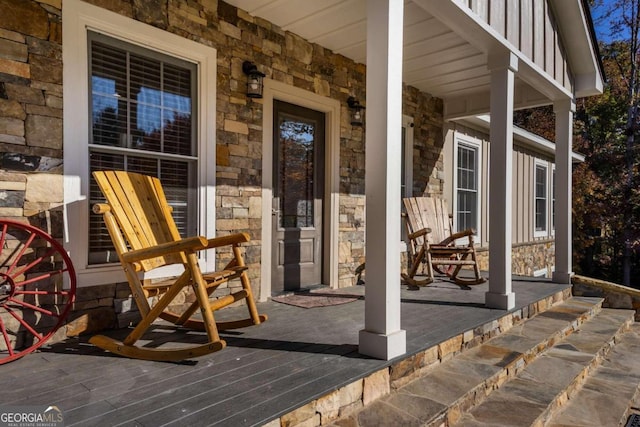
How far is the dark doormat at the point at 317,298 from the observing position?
353 cm

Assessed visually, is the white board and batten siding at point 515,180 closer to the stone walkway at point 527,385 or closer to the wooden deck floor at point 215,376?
the stone walkway at point 527,385

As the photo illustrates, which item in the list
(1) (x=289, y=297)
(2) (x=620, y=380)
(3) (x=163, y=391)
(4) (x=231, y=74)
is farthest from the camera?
(1) (x=289, y=297)

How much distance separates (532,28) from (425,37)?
1049mm

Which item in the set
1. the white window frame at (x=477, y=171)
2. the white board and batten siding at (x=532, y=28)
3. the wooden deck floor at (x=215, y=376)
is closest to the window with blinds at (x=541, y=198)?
the white window frame at (x=477, y=171)

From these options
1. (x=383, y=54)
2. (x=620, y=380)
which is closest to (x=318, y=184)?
(x=383, y=54)

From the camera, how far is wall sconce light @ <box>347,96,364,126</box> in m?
4.35

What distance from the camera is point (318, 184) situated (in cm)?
419

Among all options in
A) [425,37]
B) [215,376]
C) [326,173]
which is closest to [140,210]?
[215,376]

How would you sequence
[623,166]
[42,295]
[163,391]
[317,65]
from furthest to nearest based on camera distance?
[623,166] → [317,65] → [42,295] → [163,391]

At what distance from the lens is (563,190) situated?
15.7 ft

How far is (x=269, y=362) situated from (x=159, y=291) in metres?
0.83

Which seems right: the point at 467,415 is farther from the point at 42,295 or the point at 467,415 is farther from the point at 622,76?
the point at 622,76

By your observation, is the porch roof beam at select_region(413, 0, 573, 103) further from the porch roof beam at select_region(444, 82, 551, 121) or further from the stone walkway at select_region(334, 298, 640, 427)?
the stone walkway at select_region(334, 298, 640, 427)

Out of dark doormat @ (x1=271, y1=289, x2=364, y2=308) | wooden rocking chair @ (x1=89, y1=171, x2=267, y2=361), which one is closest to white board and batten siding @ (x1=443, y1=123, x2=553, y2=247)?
dark doormat @ (x1=271, y1=289, x2=364, y2=308)
